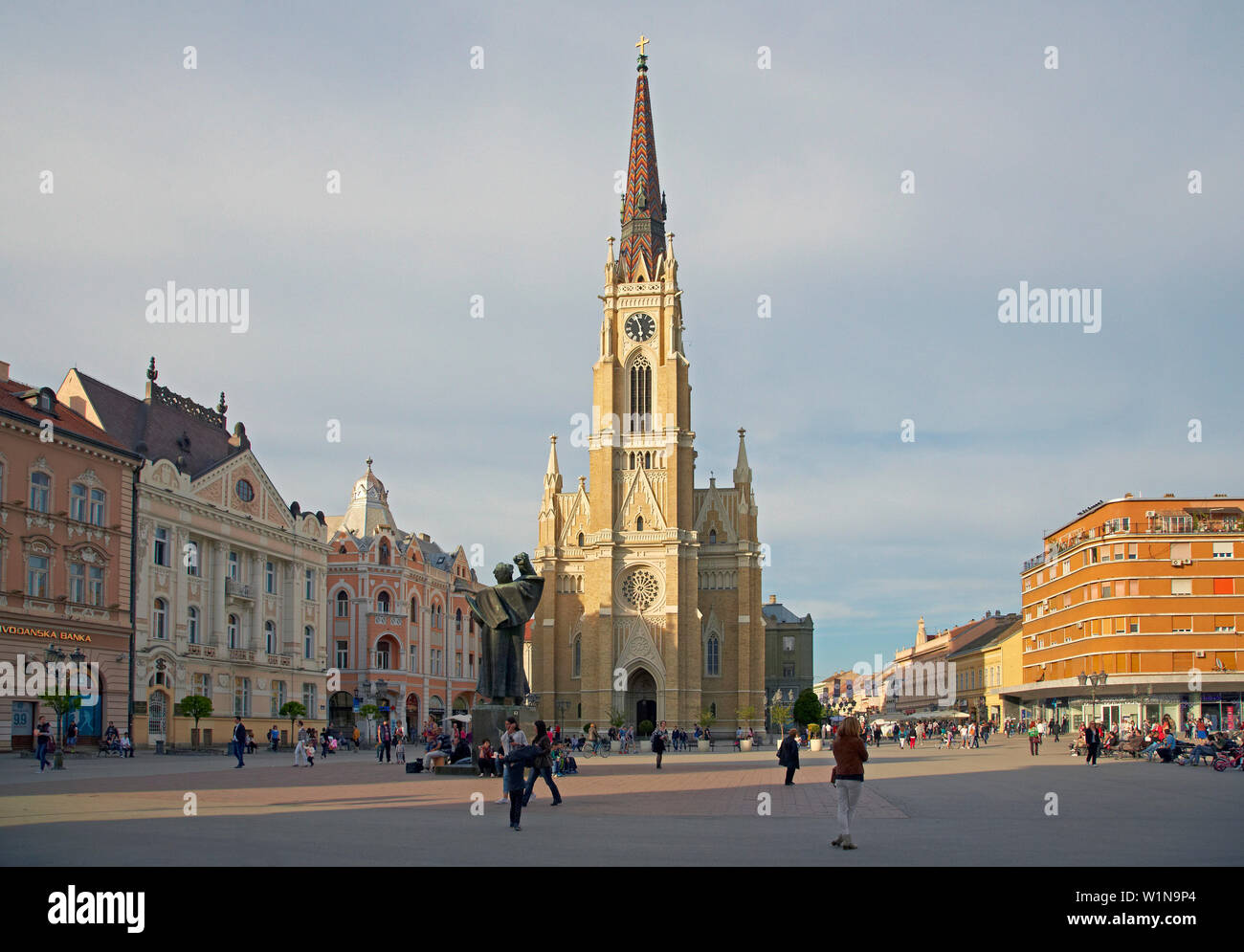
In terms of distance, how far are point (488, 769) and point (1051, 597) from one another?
72.4 m

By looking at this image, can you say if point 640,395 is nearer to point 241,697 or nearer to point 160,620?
point 241,697

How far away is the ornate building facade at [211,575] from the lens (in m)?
50.2

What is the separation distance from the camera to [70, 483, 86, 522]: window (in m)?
44.2

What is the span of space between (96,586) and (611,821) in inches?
1380

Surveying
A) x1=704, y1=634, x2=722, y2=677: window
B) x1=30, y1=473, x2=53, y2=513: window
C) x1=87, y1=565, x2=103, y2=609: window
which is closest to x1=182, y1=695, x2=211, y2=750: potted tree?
x1=87, y1=565, x2=103, y2=609: window

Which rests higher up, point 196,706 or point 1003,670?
point 196,706

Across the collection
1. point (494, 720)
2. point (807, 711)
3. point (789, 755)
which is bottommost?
point (807, 711)

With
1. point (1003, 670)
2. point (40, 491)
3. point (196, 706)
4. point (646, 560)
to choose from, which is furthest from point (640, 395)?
point (40, 491)

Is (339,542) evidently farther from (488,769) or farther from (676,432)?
(488,769)

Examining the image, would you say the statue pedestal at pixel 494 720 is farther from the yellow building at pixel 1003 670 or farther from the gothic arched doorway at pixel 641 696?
the yellow building at pixel 1003 670

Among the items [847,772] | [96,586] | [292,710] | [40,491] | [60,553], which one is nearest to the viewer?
[847,772]

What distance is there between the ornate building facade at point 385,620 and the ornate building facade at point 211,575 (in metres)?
9.97

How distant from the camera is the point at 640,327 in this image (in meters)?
95.4
